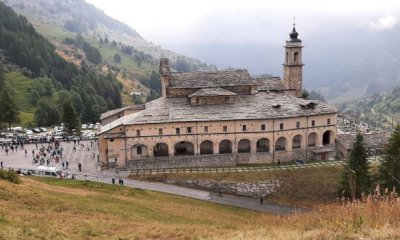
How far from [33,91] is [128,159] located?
9004cm

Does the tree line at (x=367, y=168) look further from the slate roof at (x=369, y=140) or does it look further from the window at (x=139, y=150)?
the window at (x=139, y=150)

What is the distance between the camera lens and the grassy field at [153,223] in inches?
628

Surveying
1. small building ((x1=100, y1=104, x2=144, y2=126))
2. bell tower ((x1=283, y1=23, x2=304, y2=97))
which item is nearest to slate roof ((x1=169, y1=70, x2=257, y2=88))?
small building ((x1=100, y1=104, x2=144, y2=126))

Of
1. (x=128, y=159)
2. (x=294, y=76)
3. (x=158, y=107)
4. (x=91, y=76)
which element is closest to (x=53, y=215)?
(x=128, y=159)

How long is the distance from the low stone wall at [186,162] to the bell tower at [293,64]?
28.5 m

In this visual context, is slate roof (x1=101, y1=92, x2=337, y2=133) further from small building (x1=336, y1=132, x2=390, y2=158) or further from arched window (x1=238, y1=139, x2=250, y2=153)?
arched window (x1=238, y1=139, x2=250, y2=153)

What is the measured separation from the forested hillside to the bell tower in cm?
5861

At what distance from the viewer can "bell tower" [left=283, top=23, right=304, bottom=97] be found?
82.4 metres

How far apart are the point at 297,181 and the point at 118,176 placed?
79.4 ft

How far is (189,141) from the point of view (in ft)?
207

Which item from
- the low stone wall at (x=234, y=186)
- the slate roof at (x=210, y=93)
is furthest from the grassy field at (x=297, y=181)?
the slate roof at (x=210, y=93)

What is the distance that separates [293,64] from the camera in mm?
83688

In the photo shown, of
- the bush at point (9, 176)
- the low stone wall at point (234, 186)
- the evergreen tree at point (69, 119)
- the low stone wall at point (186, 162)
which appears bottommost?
the low stone wall at point (234, 186)

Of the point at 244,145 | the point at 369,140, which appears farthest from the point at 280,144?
the point at 369,140
